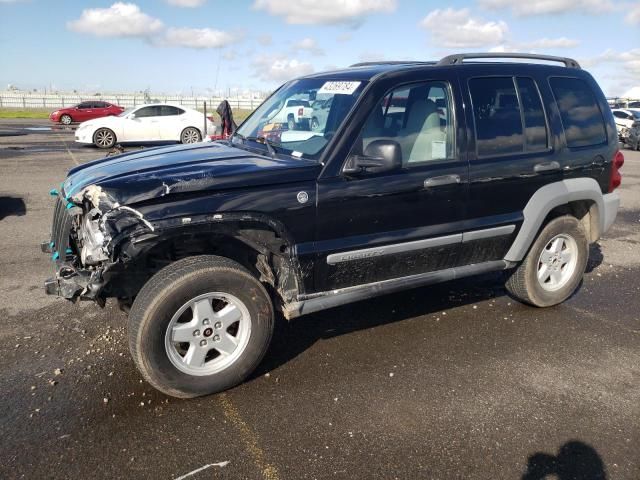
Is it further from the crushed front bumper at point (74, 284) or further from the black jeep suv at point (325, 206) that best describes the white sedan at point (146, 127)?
the crushed front bumper at point (74, 284)

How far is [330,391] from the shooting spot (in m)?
3.45

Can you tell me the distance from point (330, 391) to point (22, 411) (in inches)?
74.1

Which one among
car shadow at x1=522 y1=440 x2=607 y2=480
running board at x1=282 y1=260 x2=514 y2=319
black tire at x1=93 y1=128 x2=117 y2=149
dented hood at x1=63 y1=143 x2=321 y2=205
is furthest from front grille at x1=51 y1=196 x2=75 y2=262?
black tire at x1=93 y1=128 x2=117 y2=149

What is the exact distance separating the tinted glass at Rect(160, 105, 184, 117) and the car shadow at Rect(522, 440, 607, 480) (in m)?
18.0

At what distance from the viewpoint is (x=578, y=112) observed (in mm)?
4672

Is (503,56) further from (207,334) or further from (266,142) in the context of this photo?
(207,334)

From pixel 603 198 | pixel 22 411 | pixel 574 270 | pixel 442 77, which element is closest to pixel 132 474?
pixel 22 411

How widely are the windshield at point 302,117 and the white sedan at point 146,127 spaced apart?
46.9ft

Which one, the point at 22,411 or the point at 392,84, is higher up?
the point at 392,84

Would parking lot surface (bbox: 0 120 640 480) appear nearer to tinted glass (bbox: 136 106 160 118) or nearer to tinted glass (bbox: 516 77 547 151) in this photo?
tinted glass (bbox: 516 77 547 151)

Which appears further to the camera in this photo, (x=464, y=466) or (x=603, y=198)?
(x=603, y=198)

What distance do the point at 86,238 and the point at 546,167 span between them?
355 cm

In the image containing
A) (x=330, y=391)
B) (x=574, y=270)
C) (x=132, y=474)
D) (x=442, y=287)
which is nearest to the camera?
(x=132, y=474)

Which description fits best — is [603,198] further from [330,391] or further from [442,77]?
[330,391]
